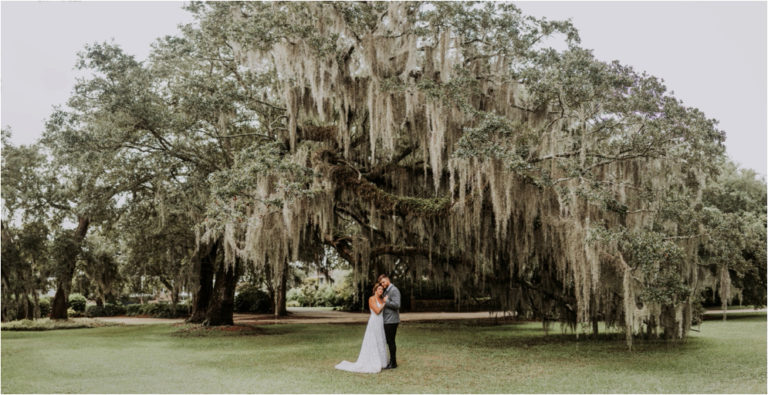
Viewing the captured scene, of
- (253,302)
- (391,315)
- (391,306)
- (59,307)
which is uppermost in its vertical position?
(391,306)

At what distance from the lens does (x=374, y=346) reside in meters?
8.43

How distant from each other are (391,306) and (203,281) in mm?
12438

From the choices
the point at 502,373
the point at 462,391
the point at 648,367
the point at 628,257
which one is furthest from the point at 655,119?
the point at 462,391

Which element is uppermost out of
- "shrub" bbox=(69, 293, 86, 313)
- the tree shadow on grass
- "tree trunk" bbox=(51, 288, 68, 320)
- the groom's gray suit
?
the groom's gray suit

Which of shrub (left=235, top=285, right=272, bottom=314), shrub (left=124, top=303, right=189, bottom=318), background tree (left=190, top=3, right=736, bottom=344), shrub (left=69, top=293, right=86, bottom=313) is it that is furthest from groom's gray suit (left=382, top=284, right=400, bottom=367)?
shrub (left=69, top=293, right=86, bottom=313)

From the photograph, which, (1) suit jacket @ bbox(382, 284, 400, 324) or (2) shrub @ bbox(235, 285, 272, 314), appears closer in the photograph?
(1) suit jacket @ bbox(382, 284, 400, 324)

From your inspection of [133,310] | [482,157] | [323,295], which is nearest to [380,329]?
[482,157]

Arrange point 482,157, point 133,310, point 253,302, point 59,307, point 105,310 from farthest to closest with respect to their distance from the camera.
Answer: point 253,302 → point 133,310 → point 105,310 → point 59,307 → point 482,157

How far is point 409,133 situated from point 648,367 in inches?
268

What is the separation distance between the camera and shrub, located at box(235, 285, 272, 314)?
30922 millimetres

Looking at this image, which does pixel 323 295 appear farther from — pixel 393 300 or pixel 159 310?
pixel 393 300

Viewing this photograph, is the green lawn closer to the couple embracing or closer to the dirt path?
the couple embracing

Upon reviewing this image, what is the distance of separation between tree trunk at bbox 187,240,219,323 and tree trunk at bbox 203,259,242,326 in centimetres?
66

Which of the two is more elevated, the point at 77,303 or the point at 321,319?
the point at 77,303
